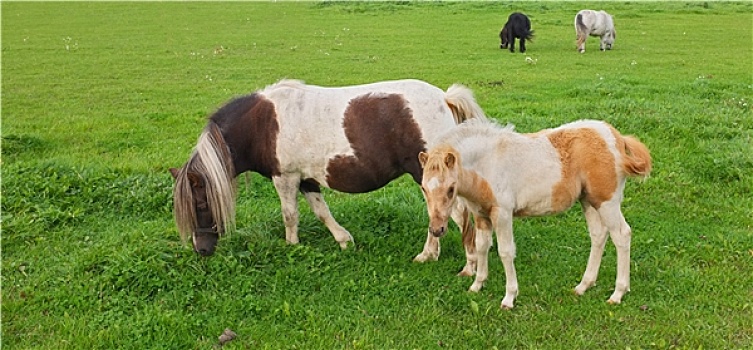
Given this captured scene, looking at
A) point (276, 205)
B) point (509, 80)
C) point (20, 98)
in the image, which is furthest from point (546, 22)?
point (276, 205)

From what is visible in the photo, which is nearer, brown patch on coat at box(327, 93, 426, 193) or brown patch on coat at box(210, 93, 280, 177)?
brown patch on coat at box(327, 93, 426, 193)

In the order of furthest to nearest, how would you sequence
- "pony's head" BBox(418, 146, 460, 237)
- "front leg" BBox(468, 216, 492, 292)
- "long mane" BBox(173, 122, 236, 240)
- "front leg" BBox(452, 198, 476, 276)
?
"front leg" BBox(452, 198, 476, 276) → "long mane" BBox(173, 122, 236, 240) → "front leg" BBox(468, 216, 492, 292) → "pony's head" BBox(418, 146, 460, 237)

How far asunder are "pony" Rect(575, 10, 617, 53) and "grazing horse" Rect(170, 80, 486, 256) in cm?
1640

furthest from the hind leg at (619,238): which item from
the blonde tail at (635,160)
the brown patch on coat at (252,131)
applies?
the brown patch on coat at (252,131)

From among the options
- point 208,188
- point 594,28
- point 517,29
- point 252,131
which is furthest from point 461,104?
point 594,28

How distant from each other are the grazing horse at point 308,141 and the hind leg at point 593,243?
1.12 meters

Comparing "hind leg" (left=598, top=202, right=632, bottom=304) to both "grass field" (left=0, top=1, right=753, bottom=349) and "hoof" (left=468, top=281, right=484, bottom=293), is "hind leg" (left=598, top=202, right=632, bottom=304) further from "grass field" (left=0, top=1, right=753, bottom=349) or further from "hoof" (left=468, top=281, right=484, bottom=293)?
"hoof" (left=468, top=281, right=484, bottom=293)

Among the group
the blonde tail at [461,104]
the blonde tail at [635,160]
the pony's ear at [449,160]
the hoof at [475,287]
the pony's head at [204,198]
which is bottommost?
the hoof at [475,287]

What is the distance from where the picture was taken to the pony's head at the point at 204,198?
17.4ft

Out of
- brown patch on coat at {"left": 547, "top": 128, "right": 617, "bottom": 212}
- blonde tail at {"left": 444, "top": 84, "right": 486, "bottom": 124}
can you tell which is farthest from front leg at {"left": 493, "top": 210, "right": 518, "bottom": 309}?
blonde tail at {"left": 444, "top": 84, "right": 486, "bottom": 124}

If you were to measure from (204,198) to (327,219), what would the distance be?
4.01ft

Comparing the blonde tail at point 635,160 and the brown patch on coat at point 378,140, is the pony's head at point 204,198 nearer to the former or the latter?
the brown patch on coat at point 378,140

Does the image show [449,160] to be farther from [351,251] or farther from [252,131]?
[252,131]

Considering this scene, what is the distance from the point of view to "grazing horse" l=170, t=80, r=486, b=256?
17.5ft
